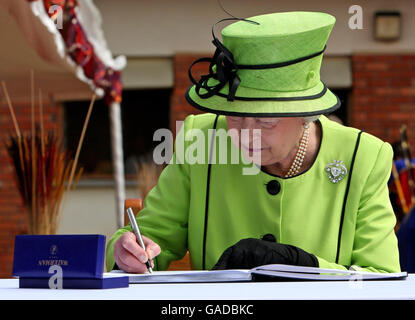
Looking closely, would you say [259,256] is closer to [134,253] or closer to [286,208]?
[134,253]

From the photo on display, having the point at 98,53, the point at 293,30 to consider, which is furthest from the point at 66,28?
the point at 293,30

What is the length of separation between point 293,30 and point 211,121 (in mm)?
393

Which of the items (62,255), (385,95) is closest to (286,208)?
(62,255)

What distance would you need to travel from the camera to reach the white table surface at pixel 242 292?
1.01 m

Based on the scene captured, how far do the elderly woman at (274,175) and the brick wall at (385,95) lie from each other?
609 centimetres

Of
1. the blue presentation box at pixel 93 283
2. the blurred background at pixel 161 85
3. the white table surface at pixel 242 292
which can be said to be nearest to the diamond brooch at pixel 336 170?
the white table surface at pixel 242 292

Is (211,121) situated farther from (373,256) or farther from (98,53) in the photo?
(98,53)

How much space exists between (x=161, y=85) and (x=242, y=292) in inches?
269

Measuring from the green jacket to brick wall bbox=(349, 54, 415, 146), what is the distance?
20.0ft

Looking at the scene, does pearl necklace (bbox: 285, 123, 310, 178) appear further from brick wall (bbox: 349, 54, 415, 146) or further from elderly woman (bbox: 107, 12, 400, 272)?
brick wall (bbox: 349, 54, 415, 146)

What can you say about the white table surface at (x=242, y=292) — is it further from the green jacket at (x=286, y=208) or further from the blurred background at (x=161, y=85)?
the blurred background at (x=161, y=85)

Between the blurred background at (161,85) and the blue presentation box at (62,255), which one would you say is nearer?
the blue presentation box at (62,255)

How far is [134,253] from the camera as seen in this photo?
1.60 m
